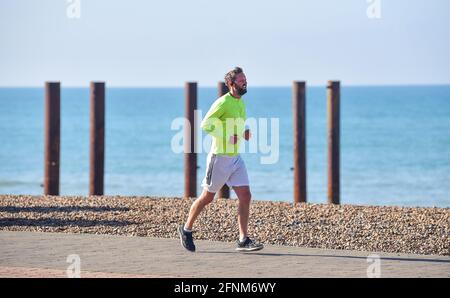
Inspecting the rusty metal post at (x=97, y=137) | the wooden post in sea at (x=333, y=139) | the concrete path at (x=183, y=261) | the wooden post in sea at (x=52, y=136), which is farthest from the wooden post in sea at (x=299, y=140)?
the concrete path at (x=183, y=261)

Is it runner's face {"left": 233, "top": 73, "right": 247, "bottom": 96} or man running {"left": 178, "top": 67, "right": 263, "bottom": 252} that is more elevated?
runner's face {"left": 233, "top": 73, "right": 247, "bottom": 96}

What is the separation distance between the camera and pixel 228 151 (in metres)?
12.2

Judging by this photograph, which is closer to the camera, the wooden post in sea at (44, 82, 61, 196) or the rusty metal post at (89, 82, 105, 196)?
the rusty metal post at (89, 82, 105, 196)

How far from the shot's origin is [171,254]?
1215 centimetres

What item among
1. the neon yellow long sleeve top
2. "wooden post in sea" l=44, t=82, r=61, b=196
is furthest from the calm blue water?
the neon yellow long sleeve top

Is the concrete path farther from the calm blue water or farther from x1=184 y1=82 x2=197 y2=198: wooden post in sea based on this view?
the calm blue water

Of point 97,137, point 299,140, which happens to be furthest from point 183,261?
point 97,137

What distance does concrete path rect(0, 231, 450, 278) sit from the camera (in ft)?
36.3

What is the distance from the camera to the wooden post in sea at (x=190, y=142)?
18.2 metres

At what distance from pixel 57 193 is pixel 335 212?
4.82m

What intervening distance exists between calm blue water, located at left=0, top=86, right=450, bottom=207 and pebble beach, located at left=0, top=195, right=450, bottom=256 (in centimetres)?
1347

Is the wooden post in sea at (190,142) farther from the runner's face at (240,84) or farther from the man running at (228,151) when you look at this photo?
the runner's face at (240,84)

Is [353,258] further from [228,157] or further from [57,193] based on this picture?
[57,193]

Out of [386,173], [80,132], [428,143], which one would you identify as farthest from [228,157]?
[80,132]
